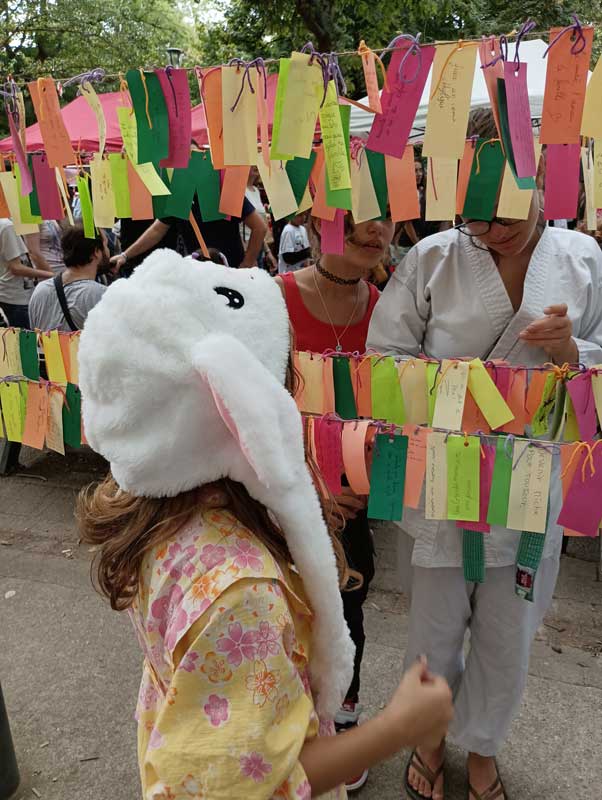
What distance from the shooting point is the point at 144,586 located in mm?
863

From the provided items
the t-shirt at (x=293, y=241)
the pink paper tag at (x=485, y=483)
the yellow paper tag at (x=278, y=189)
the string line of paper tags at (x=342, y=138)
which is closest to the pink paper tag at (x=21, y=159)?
the string line of paper tags at (x=342, y=138)

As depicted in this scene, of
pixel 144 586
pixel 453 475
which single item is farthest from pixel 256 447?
pixel 453 475

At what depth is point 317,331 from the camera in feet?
5.79

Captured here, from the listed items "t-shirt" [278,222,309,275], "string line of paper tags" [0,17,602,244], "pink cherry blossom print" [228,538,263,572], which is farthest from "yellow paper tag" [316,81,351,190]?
"t-shirt" [278,222,309,275]

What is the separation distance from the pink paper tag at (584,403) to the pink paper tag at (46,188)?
1.40 m

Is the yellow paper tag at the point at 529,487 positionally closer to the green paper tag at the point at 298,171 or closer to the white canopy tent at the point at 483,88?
the green paper tag at the point at 298,171

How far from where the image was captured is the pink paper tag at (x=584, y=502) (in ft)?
4.56

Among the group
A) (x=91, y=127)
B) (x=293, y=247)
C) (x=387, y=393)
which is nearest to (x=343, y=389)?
(x=387, y=393)

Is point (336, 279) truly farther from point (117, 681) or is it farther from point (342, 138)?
point (117, 681)

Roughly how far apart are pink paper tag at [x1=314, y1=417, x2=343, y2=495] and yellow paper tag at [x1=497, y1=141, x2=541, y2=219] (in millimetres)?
608

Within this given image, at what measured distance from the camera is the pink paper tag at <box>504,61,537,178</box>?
3.84 ft

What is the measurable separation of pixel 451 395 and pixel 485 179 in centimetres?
47

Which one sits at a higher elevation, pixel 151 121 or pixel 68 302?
pixel 151 121

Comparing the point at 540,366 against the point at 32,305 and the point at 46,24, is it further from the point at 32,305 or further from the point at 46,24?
the point at 46,24
